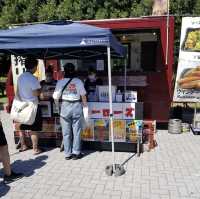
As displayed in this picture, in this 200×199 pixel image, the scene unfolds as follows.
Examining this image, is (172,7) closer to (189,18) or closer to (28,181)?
(189,18)

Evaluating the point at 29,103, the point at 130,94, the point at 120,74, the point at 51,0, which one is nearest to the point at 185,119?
the point at 120,74

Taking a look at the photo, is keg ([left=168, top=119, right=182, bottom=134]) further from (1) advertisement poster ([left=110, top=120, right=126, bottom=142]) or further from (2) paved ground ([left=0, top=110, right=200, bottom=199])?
(1) advertisement poster ([left=110, top=120, right=126, bottom=142])

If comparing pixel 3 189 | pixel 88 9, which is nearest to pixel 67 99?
pixel 3 189

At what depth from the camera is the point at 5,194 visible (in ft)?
15.4

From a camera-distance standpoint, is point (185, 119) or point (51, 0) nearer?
point (185, 119)

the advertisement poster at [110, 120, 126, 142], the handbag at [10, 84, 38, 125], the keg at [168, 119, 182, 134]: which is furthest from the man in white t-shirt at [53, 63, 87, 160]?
the keg at [168, 119, 182, 134]

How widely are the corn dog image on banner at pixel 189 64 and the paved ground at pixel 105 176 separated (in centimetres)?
161

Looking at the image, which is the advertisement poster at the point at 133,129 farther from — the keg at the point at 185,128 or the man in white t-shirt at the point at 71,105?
the keg at the point at 185,128

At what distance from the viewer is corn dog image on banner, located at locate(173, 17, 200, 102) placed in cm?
758

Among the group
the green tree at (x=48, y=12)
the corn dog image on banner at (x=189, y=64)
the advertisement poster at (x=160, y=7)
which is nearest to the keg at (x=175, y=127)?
the corn dog image on banner at (x=189, y=64)

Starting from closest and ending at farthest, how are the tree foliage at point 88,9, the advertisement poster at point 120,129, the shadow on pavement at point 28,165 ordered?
1. the shadow on pavement at point 28,165
2. the advertisement poster at point 120,129
3. the tree foliage at point 88,9

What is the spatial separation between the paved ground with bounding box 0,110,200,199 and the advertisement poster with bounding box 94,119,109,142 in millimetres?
318

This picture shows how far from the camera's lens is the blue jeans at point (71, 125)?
582 cm

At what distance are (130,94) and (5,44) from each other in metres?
2.46
